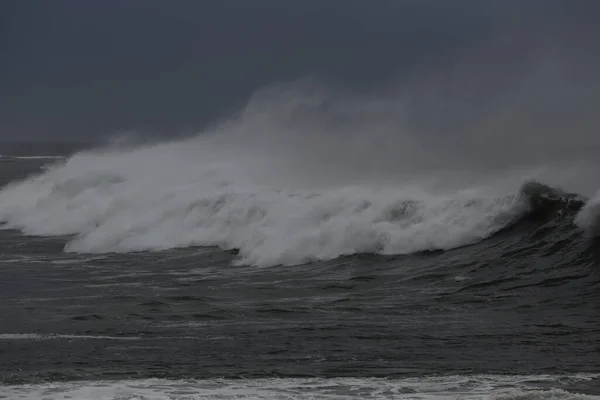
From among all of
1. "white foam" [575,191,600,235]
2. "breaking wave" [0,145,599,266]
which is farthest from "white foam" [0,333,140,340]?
"white foam" [575,191,600,235]

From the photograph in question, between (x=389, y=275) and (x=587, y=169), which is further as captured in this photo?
(x=587, y=169)

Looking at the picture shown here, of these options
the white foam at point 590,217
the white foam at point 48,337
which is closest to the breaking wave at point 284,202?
the white foam at point 590,217

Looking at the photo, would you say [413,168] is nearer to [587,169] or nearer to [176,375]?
[587,169]

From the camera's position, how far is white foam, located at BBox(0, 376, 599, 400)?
376 inches

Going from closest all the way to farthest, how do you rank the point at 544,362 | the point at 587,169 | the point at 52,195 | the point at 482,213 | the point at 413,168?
the point at 544,362 → the point at 482,213 → the point at 587,169 → the point at 413,168 → the point at 52,195

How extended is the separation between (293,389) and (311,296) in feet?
19.2

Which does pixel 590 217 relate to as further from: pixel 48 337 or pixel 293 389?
pixel 48 337

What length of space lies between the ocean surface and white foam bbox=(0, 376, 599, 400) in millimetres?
33

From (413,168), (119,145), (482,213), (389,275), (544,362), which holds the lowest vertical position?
(544,362)

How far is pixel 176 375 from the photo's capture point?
10.5 m

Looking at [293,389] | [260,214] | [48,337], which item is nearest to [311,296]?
[48,337]

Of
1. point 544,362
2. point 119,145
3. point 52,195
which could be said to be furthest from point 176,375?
point 119,145

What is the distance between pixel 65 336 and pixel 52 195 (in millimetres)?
23215

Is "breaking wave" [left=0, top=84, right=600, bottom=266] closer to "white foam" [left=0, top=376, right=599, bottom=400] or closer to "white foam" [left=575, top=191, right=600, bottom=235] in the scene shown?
"white foam" [left=575, top=191, right=600, bottom=235]
